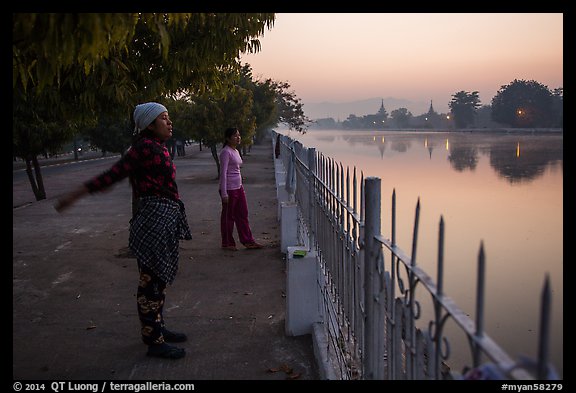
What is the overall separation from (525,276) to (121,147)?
2447 cm

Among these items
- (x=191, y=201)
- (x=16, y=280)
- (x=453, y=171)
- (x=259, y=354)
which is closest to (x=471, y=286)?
(x=259, y=354)

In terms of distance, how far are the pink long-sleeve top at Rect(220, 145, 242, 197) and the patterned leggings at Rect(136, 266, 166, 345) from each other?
3.39 meters

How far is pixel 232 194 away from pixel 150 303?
148 inches

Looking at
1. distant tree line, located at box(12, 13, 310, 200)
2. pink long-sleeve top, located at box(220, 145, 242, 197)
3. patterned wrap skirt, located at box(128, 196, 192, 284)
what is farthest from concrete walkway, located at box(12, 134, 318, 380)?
distant tree line, located at box(12, 13, 310, 200)

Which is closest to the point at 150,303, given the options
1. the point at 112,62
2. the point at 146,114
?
the point at 146,114

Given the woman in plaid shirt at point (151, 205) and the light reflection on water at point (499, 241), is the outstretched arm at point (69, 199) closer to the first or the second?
the woman in plaid shirt at point (151, 205)

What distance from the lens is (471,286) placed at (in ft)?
24.6

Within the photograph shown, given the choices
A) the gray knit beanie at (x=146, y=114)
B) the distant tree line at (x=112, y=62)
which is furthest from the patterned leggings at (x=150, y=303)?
the distant tree line at (x=112, y=62)

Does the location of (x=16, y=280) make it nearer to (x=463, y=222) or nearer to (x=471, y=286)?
(x=471, y=286)

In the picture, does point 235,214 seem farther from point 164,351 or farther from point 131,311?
point 164,351

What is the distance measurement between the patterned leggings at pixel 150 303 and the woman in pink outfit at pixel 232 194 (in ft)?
11.1

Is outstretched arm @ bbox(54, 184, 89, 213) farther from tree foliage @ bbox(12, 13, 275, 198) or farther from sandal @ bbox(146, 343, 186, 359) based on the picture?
tree foliage @ bbox(12, 13, 275, 198)
